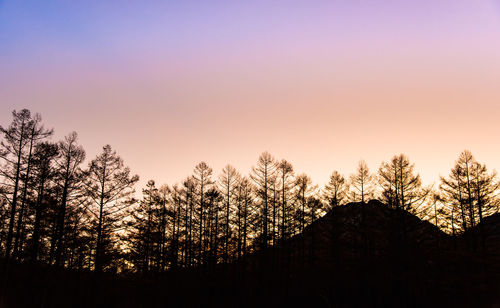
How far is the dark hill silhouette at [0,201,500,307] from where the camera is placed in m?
25.2

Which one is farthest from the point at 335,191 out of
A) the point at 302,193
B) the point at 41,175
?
the point at 41,175

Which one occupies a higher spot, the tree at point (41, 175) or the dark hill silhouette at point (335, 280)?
the tree at point (41, 175)

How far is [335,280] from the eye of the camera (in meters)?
32.3

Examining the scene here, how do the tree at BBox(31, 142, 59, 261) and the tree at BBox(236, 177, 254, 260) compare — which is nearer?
the tree at BBox(31, 142, 59, 261)

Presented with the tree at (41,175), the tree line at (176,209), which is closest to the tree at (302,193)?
the tree line at (176,209)

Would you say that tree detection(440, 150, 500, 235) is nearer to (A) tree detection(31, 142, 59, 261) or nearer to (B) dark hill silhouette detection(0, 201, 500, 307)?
(B) dark hill silhouette detection(0, 201, 500, 307)

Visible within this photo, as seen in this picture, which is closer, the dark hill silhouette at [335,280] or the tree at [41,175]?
the tree at [41,175]

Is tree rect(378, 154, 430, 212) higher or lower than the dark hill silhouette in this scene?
higher

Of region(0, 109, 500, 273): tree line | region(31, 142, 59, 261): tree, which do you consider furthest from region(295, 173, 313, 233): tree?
region(31, 142, 59, 261): tree

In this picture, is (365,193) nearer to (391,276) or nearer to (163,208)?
(391,276)

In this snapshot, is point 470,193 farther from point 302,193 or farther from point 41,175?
point 41,175

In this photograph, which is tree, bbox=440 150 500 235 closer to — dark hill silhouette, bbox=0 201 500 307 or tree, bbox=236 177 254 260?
dark hill silhouette, bbox=0 201 500 307

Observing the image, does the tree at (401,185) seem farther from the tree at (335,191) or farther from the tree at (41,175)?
the tree at (41,175)

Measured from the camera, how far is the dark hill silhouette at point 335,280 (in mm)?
25250
